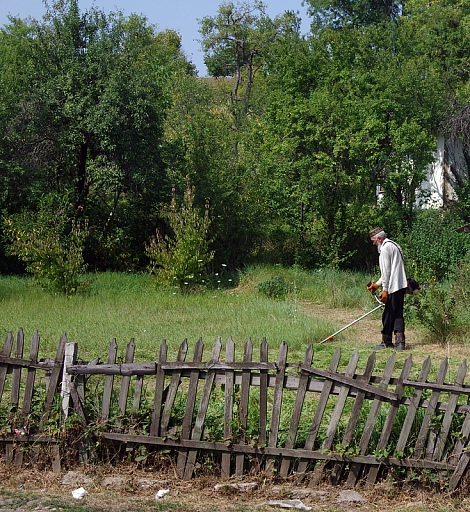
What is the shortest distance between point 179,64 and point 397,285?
39741mm

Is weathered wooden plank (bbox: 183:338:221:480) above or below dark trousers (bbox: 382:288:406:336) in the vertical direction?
below

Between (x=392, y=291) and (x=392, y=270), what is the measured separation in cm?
32

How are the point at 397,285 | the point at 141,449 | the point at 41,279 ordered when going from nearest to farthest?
the point at 141,449
the point at 397,285
the point at 41,279

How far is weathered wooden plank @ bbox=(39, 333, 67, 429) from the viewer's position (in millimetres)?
6496

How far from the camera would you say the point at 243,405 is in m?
6.28

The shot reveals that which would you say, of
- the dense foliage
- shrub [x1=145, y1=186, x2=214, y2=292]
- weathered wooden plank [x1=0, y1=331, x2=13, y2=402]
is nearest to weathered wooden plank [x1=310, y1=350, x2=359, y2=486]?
weathered wooden plank [x1=0, y1=331, x2=13, y2=402]

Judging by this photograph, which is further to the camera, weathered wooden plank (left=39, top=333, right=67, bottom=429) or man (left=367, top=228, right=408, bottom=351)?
man (left=367, top=228, right=408, bottom=351)

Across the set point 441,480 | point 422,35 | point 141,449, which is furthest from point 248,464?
point 422,35

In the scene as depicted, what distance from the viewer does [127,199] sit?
23641 millimetres

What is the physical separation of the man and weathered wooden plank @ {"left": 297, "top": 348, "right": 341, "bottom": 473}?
566 cm

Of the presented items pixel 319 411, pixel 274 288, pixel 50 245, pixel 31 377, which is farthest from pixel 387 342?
pixel 50 245

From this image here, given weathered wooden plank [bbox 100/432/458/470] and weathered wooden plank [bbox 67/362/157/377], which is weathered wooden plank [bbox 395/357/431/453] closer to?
weathered wooden plank [bbox 100/432/458/470]

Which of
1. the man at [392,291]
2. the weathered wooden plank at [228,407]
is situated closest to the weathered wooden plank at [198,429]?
the weathered wooden plank at [228,407]

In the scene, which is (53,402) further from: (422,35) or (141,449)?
(422,35)
